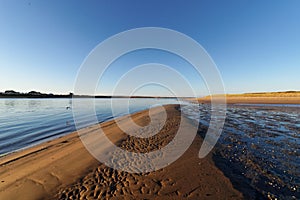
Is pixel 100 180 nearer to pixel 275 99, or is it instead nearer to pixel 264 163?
pixel 264 163

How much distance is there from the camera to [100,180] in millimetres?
5086

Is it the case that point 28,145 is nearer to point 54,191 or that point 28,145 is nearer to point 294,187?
point 54,191

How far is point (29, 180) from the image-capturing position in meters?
5.27

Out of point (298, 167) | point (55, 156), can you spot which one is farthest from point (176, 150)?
point (55, 156)

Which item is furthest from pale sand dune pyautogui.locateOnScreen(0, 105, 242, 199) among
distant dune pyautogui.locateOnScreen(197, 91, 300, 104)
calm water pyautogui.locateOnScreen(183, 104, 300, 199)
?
distant dune pyautogui.locateOnScreen(197, 91, 300, 104)

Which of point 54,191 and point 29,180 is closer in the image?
point 54,191

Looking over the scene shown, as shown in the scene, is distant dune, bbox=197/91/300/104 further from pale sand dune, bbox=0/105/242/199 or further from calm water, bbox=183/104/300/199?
pale sand dune, bbox=0/105/242/199

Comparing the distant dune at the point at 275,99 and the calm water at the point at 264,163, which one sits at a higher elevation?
the distant dune at the point at 275,99

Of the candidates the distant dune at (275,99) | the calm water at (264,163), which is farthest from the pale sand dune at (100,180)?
the distant dune at (275,99)

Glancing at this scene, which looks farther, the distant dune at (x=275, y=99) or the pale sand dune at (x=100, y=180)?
the distant dune at (x=275, y=99)

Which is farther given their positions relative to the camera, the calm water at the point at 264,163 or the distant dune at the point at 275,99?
the distant dune at the point at 275,99

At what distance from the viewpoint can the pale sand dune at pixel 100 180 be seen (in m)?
4.31

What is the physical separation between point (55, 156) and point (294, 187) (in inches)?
404

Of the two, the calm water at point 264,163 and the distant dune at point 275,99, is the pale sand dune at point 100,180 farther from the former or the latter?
the distant dune at point 275,99
